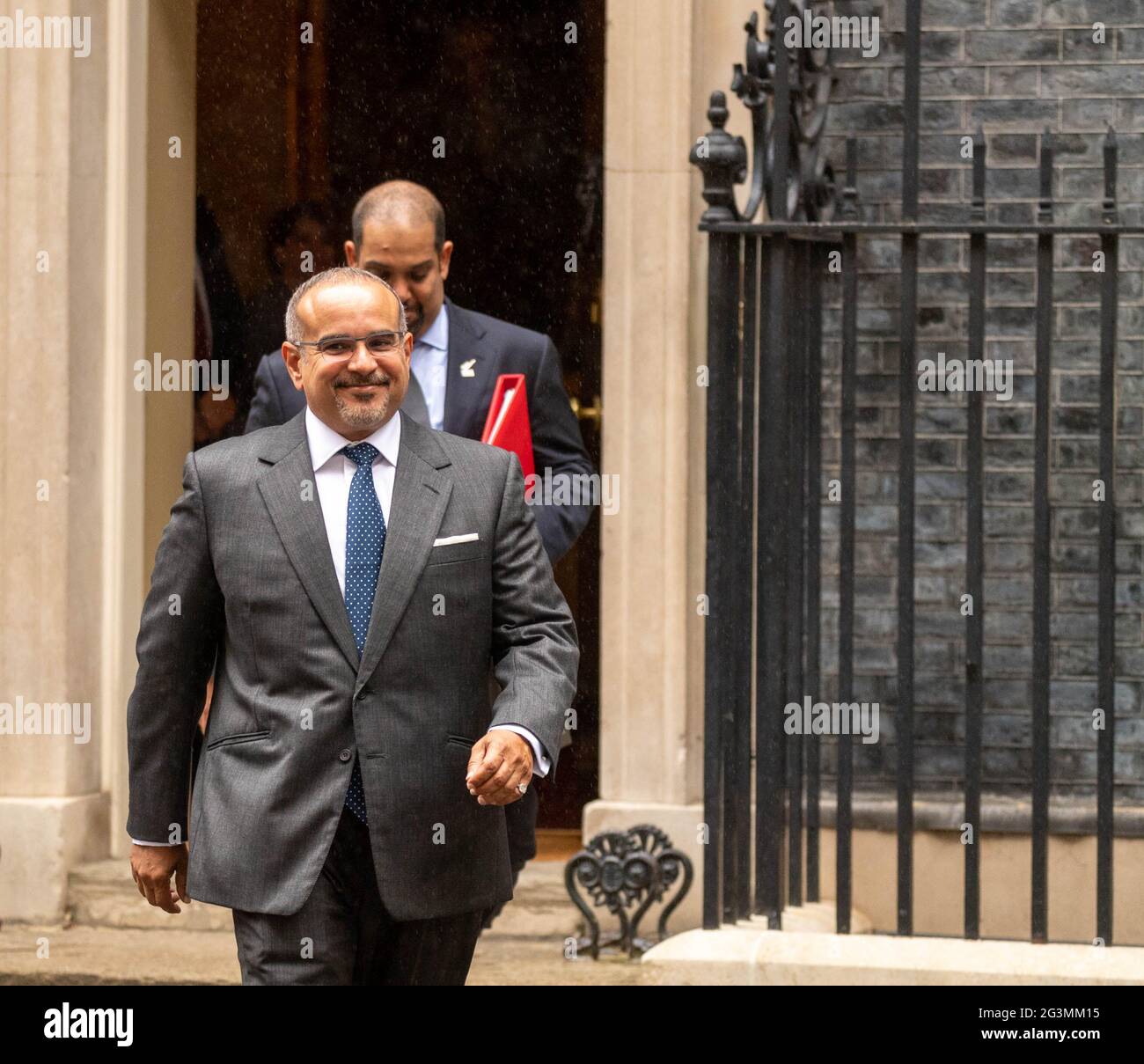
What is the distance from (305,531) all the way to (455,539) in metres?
0.28

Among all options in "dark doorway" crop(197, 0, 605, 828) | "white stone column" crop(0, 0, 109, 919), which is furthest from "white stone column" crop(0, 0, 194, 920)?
"dark doorway" crop(197, 0, 605, 828)

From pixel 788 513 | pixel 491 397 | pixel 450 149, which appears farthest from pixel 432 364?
pixel 450 149

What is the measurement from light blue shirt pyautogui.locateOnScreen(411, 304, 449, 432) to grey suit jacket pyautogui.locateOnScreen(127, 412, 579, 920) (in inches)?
52.1

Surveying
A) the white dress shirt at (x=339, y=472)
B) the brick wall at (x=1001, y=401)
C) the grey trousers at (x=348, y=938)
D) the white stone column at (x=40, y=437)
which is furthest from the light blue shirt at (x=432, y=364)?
the white stone column at (x=40, y=437)

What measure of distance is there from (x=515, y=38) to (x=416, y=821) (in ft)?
18.1

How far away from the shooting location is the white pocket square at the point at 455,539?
3799mm

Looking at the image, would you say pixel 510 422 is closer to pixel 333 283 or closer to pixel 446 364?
pixel 446 364

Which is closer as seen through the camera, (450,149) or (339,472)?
(339,472)

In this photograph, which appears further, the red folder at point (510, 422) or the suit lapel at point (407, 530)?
the red folder at point (510, 422)

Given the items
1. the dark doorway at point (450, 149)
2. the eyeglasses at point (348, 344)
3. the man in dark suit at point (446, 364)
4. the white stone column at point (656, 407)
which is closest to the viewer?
the eyeglasses at point (348, 344)

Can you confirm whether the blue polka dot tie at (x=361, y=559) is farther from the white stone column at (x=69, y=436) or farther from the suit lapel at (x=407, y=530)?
the white stone column at (x=69, y=436)

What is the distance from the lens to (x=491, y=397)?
17.3 ft

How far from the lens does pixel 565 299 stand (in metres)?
8.58
